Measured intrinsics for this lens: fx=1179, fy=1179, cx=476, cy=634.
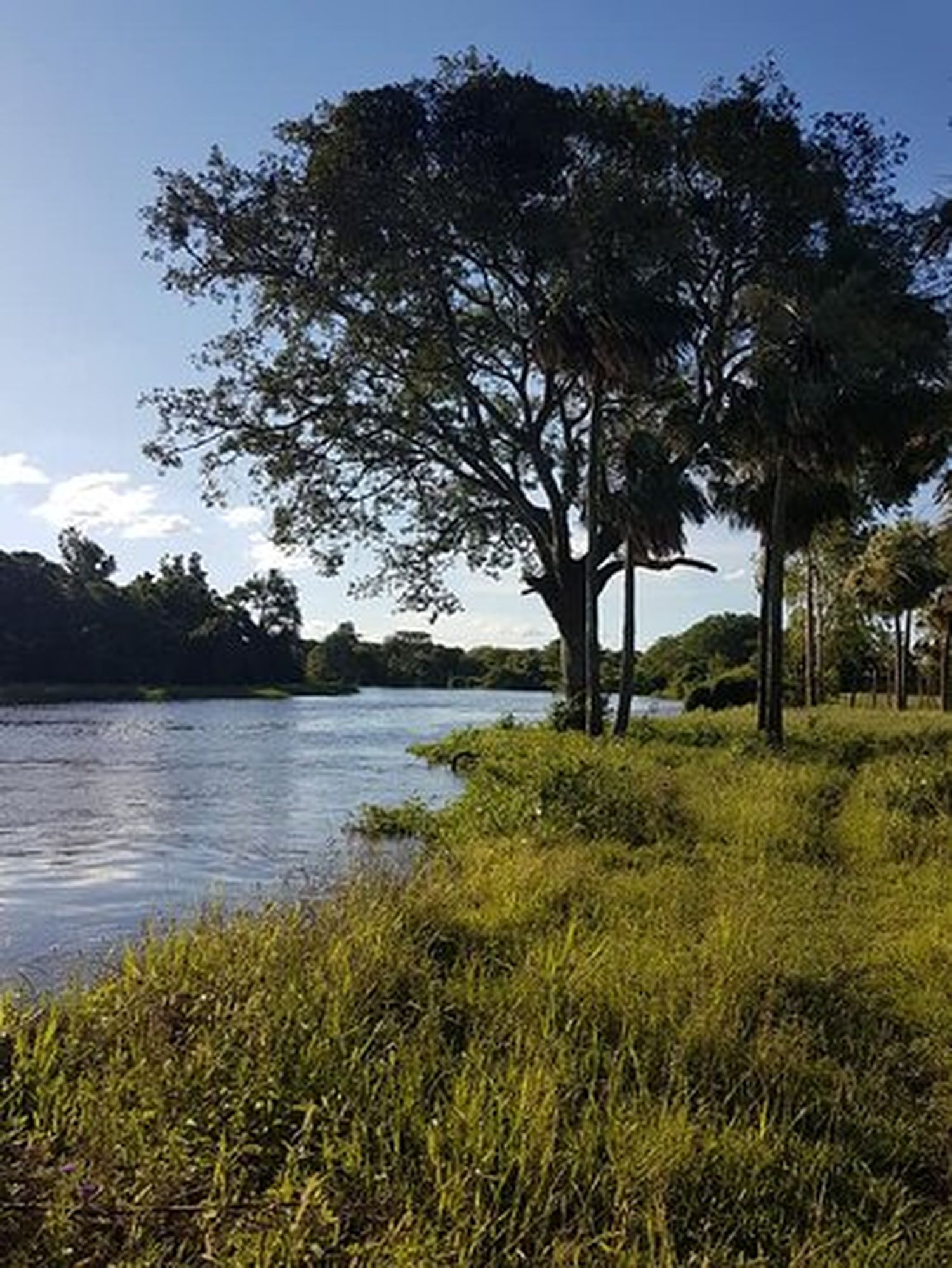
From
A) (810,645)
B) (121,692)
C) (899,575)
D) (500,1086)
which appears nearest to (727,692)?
(810,645)

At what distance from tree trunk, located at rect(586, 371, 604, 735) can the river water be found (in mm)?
4623

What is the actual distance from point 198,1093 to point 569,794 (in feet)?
39.0

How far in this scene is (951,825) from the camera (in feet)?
47.8

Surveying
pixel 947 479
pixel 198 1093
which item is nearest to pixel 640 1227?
pixel 198 1093

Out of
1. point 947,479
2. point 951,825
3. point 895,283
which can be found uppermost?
point 895,283

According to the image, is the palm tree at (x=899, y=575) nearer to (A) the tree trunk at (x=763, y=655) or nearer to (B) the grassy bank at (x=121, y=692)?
(A) the tree trunk at (x=763, y=655)

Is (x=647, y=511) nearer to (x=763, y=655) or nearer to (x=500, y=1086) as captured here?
(x=763, y=655)

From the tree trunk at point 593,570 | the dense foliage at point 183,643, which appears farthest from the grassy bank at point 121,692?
the tree trunk at point 593,570

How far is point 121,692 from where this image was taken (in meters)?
101

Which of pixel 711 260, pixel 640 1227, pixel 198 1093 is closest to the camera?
pixel 640 1227

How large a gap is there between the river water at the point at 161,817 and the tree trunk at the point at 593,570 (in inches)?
182

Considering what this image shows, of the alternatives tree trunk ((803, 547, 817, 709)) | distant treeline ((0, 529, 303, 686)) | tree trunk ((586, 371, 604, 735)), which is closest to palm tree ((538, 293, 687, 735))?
tree trunk ((586, 371, 604, 735))

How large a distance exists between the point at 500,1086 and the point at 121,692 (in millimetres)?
99714

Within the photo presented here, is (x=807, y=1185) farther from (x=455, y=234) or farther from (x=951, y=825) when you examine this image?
(x=455, y=234)
